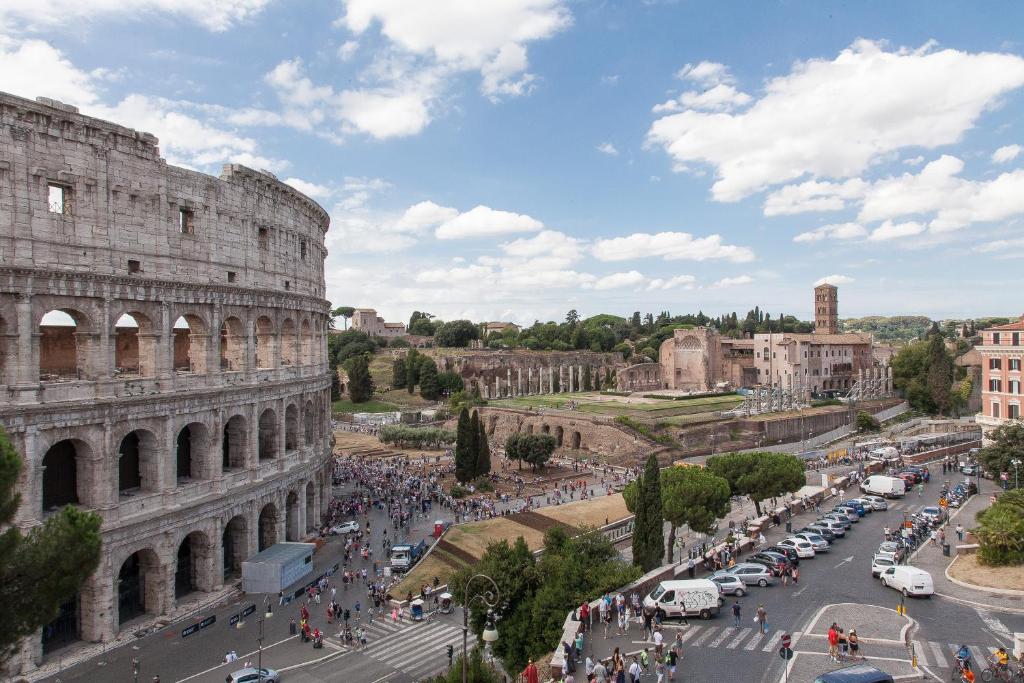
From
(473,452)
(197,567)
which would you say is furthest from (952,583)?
(473,452)

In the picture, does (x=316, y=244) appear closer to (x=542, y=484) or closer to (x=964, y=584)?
(x=542, y=484)

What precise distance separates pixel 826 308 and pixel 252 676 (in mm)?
102460

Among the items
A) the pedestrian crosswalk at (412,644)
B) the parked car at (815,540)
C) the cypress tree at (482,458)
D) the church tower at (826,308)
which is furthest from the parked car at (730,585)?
the church tower at (826,308)

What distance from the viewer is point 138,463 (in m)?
25.7

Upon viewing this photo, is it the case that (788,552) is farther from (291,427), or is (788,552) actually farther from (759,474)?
(291,427)

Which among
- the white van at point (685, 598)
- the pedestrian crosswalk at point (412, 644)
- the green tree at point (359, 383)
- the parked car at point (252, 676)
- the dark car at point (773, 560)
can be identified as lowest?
the pedestrian crosswalk at point (412, 644)

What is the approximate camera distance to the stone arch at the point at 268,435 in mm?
31097

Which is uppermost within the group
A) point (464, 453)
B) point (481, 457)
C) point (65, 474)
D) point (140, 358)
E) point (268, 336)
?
point (268, 336)

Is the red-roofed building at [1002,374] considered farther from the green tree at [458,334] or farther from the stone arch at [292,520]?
the green tree at [458,334]

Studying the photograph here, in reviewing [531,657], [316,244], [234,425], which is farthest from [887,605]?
[316,244]

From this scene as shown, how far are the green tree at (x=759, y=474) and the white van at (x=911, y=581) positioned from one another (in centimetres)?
1132

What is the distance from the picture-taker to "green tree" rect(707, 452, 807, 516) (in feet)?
112

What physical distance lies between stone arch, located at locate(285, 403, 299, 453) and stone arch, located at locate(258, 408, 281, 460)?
4.73ft

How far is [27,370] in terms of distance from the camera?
2094 cm
